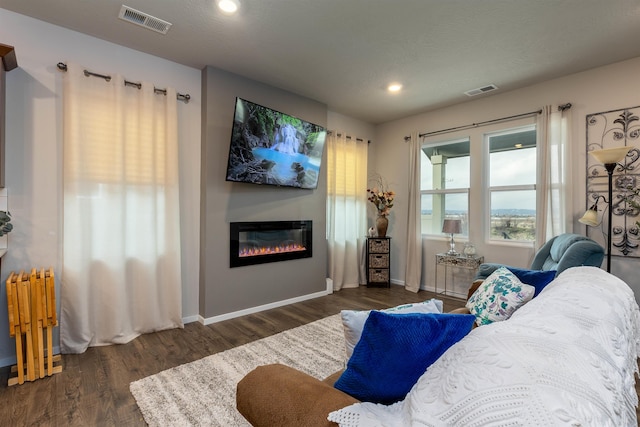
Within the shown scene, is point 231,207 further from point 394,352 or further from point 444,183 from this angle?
point 444,183

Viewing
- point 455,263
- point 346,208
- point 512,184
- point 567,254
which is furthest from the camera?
point 346,208

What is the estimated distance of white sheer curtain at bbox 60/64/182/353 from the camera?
2545mm

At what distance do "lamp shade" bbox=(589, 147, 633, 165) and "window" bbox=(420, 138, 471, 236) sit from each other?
1.60m

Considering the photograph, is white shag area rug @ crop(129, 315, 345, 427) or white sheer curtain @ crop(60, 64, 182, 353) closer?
A: white shag area rug @ crop(129, 315, 345, 427)

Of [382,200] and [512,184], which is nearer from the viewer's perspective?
[512,184]

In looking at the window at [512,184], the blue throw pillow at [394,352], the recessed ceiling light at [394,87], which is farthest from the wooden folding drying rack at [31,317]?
the window at [512,184]

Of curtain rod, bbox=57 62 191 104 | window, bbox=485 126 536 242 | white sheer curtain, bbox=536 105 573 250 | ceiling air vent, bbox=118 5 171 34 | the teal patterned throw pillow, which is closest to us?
the teal patterned throw pillow

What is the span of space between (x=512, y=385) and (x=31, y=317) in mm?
2879

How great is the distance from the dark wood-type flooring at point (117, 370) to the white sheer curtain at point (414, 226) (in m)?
0.93

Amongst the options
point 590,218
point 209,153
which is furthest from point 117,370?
point 590,218

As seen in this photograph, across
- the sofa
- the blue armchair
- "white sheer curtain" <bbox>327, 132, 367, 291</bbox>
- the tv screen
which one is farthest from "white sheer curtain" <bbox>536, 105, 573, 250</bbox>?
the sofa

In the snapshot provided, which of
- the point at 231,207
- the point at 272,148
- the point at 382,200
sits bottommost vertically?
the point at 231,207

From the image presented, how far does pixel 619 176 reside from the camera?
308cm

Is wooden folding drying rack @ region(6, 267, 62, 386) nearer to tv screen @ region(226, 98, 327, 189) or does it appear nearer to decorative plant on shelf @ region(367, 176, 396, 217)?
tv screen @ region(226, 98, 327, 189)
